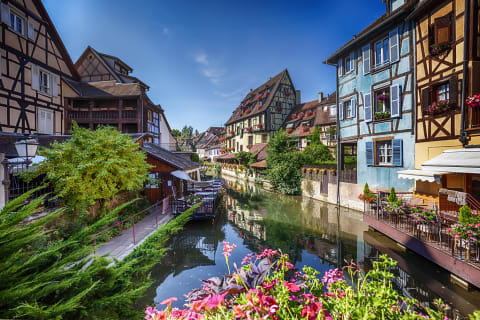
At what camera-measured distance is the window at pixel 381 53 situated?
40.7 ft

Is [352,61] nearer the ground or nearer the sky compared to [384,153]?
nearer the sky

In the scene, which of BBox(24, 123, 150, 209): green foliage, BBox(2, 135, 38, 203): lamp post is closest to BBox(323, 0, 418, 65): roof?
BBox(24, 123, 150, 209): green foliage

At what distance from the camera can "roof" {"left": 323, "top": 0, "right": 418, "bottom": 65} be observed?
10.9m

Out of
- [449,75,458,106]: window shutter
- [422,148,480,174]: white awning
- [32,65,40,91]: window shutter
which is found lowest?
[422,148,480,174]: white awning

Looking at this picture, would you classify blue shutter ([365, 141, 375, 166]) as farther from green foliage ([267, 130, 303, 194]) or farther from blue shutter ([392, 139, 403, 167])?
green foliage ([267, 130, 303, 194])

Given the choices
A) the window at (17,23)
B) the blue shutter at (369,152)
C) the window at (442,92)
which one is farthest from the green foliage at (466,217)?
the window at (17,23)

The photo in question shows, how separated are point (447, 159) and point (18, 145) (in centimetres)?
1411

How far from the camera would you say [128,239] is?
7.69 m

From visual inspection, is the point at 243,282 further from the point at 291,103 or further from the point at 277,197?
the point at 291,103

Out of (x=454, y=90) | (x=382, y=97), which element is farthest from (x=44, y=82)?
(x=454, y=90)

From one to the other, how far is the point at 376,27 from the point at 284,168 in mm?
11972

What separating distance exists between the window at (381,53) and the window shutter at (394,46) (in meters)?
0.49

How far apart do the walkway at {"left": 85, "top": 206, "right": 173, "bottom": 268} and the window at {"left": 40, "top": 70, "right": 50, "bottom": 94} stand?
13318 millimetres

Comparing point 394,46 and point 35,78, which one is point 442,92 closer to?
point 394,46
